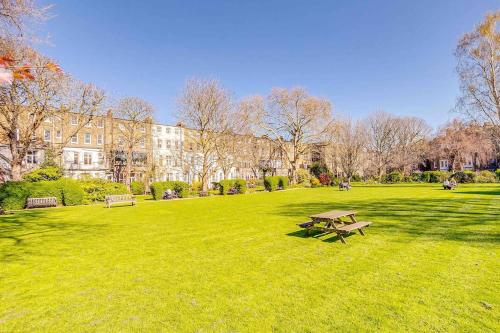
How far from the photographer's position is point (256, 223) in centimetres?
1300

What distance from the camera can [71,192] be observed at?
2412 cm

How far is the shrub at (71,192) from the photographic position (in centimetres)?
2380

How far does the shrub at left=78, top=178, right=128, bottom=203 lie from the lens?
1029 inches

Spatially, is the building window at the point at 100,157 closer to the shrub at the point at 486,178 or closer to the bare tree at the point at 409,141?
the bare tree at the point at 409,141

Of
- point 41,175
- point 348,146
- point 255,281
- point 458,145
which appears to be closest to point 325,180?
Answer: point 348,146

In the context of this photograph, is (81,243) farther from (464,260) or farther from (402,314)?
(464,260)

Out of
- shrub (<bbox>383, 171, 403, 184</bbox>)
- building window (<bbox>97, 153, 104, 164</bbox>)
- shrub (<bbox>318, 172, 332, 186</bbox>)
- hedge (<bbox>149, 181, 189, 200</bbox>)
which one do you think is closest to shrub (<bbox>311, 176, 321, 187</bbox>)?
shrub (<bbox>318, 172, 332, 186</bbox>)

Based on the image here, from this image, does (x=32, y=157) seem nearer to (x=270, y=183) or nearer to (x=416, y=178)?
(x=270, y=183)

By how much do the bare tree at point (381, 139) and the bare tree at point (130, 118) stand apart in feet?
156

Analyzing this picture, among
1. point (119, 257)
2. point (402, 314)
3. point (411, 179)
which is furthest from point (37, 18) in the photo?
point (411, 179)

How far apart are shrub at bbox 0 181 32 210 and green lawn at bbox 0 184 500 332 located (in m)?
12.3

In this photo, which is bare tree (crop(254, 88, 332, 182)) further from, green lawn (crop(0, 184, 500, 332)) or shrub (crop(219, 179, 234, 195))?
green lawn (crop(0, 184, 500, 332))

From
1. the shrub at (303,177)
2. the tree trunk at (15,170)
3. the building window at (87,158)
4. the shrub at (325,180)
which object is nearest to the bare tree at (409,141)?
the shrub at (325,180)

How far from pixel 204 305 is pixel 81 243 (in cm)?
700
